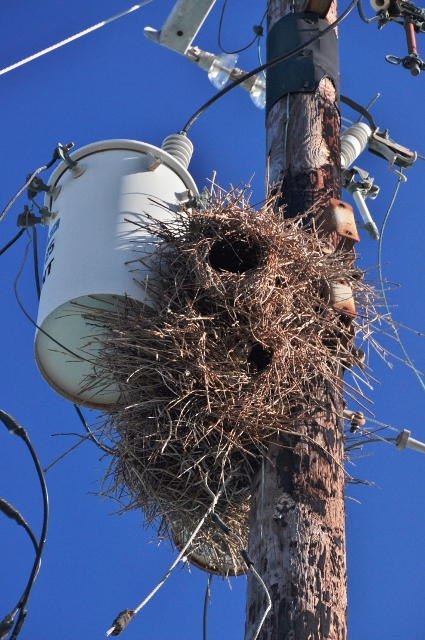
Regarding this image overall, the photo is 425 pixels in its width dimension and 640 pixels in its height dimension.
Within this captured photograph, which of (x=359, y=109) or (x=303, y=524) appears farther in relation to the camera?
(x=359, y=109)

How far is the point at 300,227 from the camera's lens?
12.0ft

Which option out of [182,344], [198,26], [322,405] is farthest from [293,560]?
[198,26]

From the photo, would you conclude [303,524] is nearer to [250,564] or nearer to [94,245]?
[250,564]

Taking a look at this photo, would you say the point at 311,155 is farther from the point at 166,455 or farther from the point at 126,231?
the point at 166,455

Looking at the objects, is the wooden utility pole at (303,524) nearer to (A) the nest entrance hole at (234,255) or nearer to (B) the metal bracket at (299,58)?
(A) the nest entrance hole at (234,255)

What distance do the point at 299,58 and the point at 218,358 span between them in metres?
1.55

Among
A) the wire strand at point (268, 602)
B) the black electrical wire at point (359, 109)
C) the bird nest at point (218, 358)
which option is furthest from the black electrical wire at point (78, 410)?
the black electrical wire at point (359, 109)

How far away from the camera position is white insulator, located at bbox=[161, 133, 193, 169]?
4.32 m

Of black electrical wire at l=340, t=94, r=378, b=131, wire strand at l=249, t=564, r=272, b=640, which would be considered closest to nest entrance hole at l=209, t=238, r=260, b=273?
wire strand at l=249, t=564, r=272, b=640

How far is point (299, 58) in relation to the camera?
166 inches

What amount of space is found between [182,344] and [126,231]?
1.98 feet

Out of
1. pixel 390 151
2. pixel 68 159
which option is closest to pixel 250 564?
pixel 68 159

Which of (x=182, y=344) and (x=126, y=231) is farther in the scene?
(x=126, y=231)

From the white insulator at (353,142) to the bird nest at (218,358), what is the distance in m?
1.30
